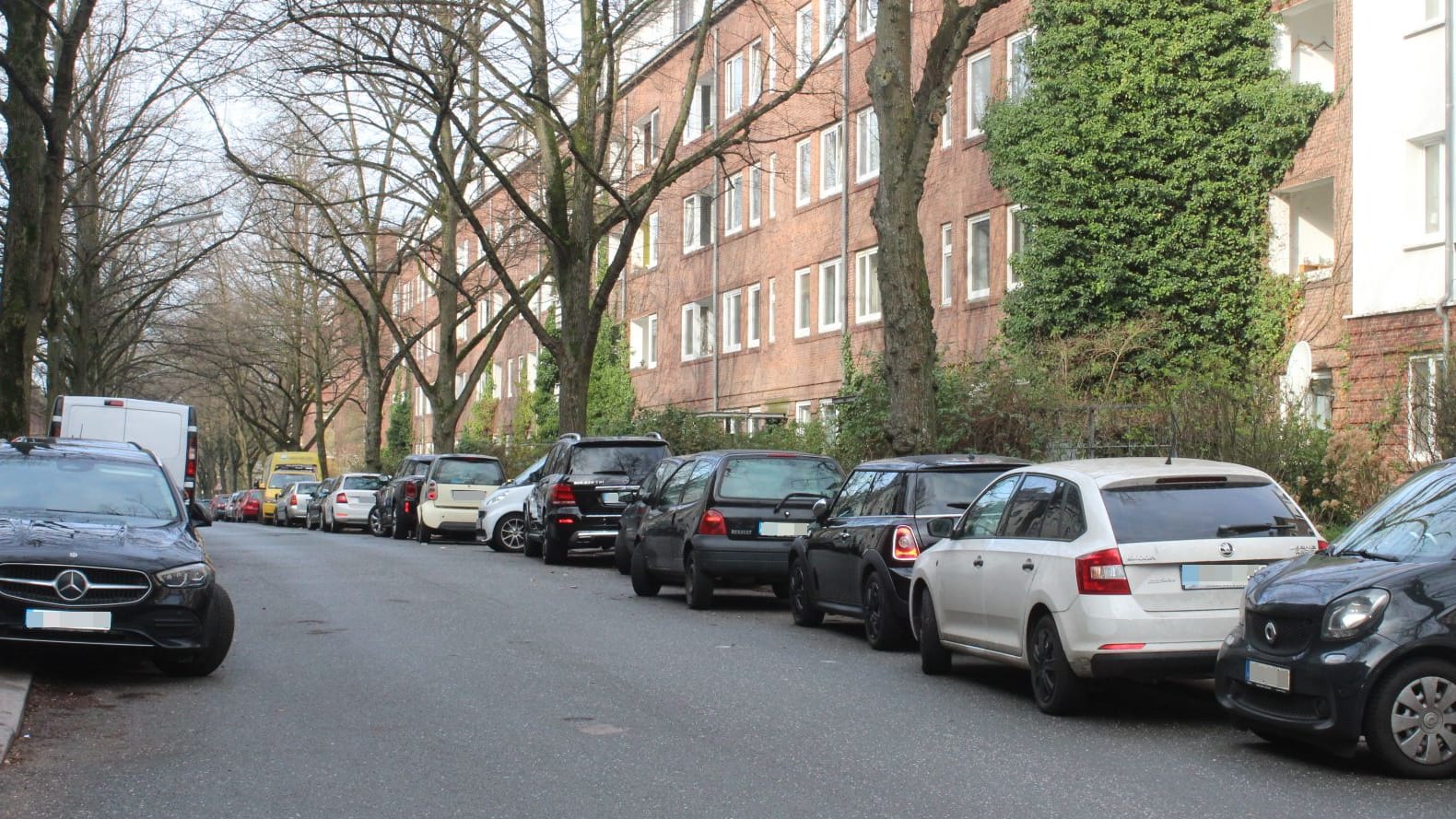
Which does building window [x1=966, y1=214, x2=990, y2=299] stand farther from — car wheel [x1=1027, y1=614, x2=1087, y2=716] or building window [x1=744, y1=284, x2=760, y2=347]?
Result: car wheel [x1=1027, y1=614, x2=1087, y2=716]

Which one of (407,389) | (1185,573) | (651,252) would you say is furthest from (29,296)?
(407,389)

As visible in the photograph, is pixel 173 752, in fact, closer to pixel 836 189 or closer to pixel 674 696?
pixel 674 696

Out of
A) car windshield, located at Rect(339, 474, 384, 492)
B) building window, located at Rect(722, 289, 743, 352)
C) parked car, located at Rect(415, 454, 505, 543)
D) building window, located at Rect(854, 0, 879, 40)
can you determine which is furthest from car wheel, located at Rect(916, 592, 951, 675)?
car windshield, located at Rect(339, 474, 384, 492)

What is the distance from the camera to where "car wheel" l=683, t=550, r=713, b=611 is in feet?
55.2

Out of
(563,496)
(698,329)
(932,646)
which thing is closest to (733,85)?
(698,329)

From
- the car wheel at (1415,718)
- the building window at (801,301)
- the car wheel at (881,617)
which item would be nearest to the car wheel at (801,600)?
the car wheel at (881,617)

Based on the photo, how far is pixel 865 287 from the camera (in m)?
36.6

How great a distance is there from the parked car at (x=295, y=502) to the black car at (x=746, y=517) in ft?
115

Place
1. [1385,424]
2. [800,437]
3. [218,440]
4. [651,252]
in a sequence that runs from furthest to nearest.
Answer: [218,440] → [651,252] → [800,437] → [1385,424]

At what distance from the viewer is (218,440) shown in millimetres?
107125

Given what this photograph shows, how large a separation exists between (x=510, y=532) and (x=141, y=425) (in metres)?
6.67

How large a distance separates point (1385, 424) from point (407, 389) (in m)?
66.6

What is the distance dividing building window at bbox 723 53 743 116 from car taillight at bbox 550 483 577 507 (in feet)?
72.6

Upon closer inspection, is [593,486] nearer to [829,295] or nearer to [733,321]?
[829,295]
